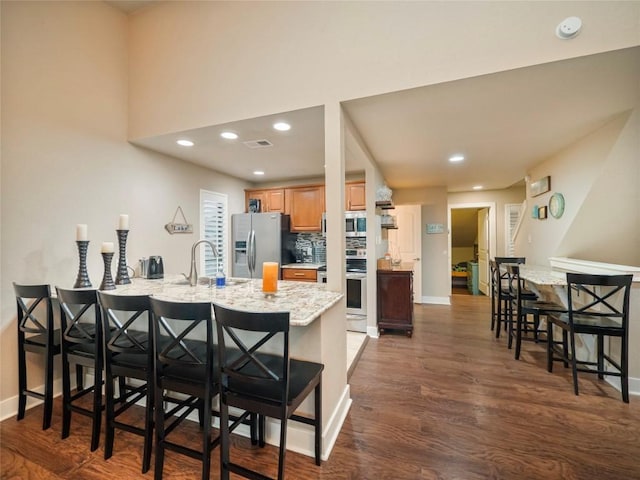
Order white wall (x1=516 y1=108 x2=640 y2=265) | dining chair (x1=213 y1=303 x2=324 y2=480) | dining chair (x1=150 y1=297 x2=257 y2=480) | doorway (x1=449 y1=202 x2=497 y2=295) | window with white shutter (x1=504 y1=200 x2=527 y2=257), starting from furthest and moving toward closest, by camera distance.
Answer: doorway (x1=449 y1=202 x2=497 y2=295), window with white shutter (x1=504 y1=200 x2=527 y2=257), white wall (x1=516 y1=108 x2=640 y2=265), dining chair (x1=150 y1=297 x2=257 y2=480), dining chair (x1=213 y1=303 x2=324 y2=480)

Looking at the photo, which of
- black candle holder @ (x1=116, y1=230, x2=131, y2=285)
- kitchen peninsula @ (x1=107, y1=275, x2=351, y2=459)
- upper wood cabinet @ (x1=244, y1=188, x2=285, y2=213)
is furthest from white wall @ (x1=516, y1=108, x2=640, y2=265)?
black candle holder @ (x1=116, y1=230, x2=131, y2=285)

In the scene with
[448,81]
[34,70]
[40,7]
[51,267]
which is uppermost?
[40,7]

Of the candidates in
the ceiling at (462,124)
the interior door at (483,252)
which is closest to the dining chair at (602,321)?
the ceiling at (462,124)

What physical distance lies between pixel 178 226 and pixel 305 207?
1997 millimetres

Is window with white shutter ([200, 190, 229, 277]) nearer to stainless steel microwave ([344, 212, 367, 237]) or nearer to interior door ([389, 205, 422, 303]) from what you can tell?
stainless steel microwave ([344, 212, 367, 237])

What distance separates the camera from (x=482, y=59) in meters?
1.89

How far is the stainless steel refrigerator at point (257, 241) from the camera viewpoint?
4.61m

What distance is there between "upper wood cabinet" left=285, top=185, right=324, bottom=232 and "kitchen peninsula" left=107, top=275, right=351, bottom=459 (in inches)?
96.8

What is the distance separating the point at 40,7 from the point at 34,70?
543 millimetres

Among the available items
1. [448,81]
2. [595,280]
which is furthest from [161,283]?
[595,280]

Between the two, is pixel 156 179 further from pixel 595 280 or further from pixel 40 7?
pixel 595 280

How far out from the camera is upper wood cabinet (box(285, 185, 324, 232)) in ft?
15.4

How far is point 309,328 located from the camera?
5.82ft

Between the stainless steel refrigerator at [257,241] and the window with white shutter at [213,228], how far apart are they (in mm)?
183
